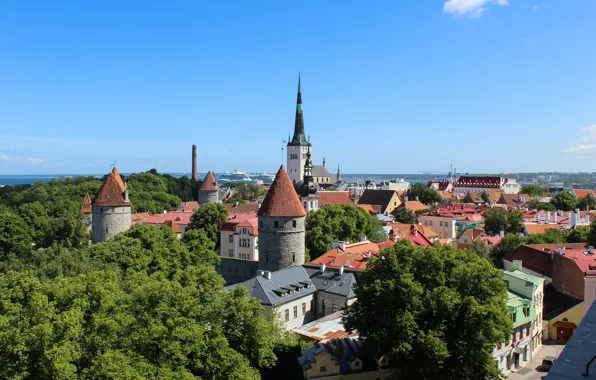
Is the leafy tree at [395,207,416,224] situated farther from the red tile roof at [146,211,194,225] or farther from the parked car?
the parked car

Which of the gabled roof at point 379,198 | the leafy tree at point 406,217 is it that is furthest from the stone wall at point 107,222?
the gabled roof at point 379,198

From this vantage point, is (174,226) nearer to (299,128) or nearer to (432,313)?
(432,313)

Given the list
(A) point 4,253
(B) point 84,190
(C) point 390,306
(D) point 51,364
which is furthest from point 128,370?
(B) point 84,190

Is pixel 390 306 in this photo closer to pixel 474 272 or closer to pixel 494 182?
pixel 474 272

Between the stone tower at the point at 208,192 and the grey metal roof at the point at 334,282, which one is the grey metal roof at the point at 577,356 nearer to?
the grey metal roof at the point at 334,282

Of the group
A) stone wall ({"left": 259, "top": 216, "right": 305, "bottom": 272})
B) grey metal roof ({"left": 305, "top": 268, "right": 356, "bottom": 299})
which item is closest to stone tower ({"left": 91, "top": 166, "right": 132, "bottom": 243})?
stone wall ({"left": 259, "top": 216, "right": 305, "bottom": 272})

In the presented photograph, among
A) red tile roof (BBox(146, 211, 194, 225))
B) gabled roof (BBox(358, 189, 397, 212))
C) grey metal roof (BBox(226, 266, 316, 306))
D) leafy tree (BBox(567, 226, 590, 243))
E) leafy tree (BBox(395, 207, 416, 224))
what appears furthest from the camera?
gabled roof (BBox(358, 189, 397, 212))
